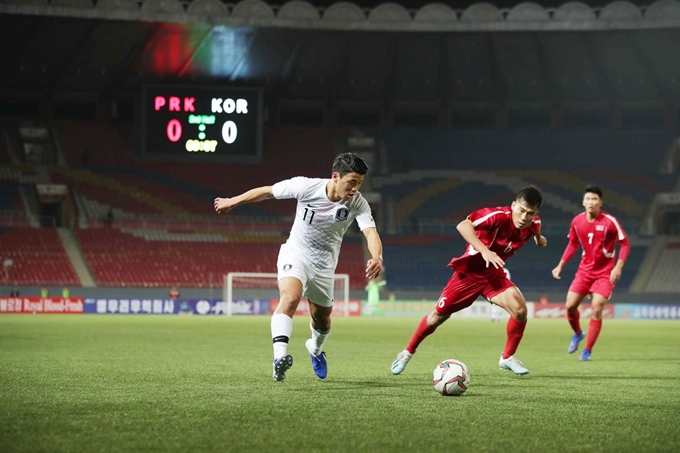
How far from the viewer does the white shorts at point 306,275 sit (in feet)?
28.7

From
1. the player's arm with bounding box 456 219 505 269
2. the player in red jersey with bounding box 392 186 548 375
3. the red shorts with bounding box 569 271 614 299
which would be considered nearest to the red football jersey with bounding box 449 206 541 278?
the player in red jersey with bounding box 392 186 548 375

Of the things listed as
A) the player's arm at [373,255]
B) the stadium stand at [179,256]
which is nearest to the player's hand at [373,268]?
the player's arm at [373,255]

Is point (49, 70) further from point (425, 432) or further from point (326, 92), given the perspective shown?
point (425, 432)

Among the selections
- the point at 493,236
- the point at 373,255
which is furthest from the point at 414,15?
the point at 373,255

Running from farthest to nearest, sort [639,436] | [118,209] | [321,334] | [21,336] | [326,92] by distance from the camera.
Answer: [326,92] → [118,209] → [21,336] → [321,334] → [639,436]

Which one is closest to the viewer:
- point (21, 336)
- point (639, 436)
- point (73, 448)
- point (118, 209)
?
point (73, 448)

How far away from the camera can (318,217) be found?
8.74 m

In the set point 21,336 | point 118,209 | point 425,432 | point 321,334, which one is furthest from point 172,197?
point 425,432

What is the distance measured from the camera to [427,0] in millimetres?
44094

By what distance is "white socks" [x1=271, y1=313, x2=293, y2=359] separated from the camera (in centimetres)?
819

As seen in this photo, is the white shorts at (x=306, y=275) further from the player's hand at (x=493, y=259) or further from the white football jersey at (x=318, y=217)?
the player's hand at (x=493, y=259)

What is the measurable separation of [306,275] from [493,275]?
229 centimetres

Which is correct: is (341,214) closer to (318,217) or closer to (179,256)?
(318,217)

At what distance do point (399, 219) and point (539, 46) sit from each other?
11.3m
